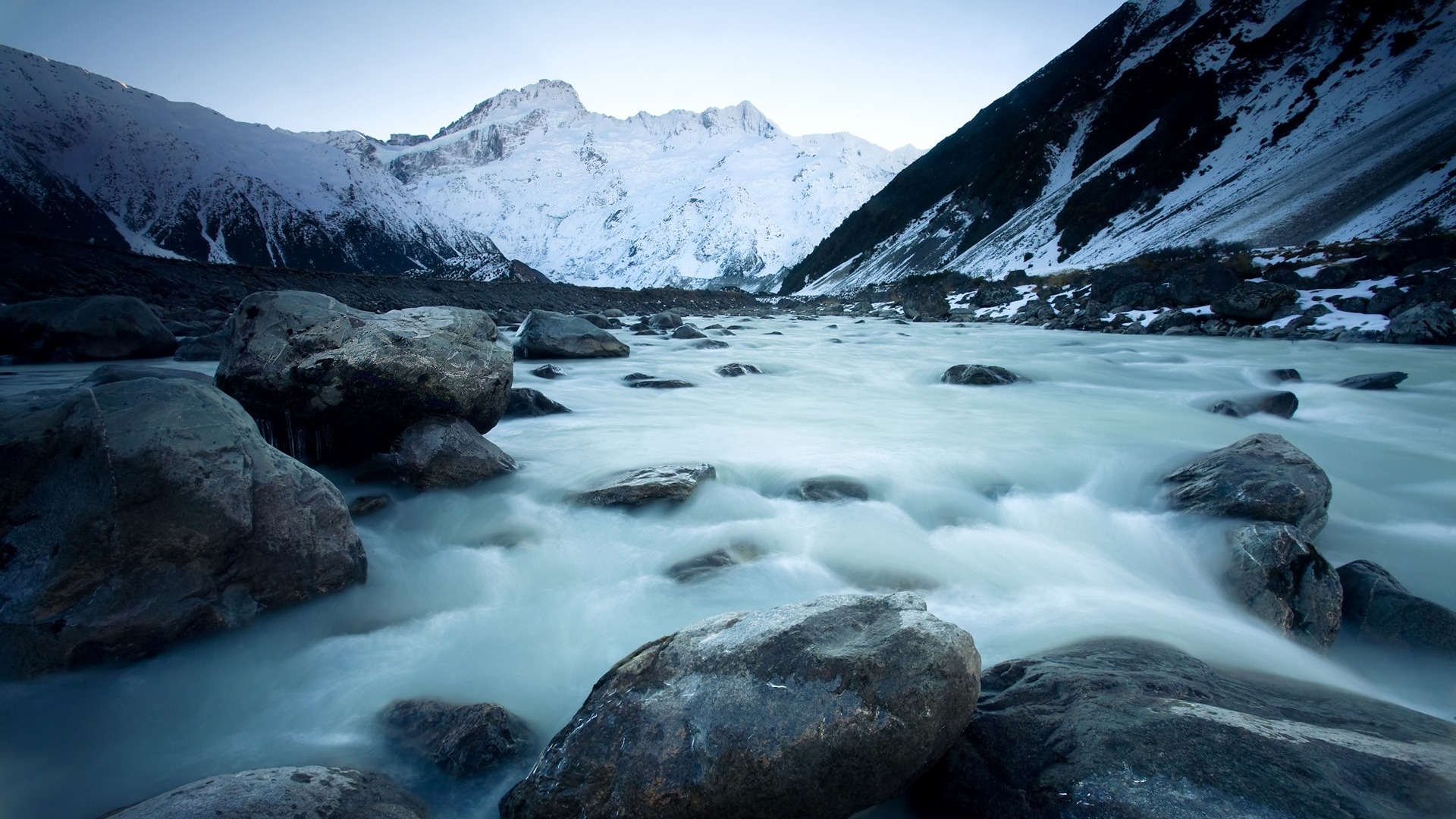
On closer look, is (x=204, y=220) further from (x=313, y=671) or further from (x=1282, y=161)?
(x=1282, y=161)

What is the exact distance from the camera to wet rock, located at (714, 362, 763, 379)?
9.62m

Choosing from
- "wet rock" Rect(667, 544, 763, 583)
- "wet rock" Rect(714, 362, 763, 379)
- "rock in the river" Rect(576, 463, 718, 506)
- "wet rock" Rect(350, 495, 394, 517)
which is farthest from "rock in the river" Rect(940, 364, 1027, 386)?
"wet rock" Rect(350, 495, 394, 517)

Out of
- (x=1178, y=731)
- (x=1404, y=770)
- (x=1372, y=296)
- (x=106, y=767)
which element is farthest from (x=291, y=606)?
(x=1372, y=296)

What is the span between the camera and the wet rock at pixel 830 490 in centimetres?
423

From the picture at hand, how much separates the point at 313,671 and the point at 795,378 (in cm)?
809

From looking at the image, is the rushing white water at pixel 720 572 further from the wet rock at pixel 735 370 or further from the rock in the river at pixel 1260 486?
the wet rock at pixel 735 370

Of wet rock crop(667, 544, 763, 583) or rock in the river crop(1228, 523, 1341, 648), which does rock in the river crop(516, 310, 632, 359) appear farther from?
rock in the river crop(1228, 523, 1341, 648)

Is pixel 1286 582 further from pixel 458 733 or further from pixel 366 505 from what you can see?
pixel 366 505

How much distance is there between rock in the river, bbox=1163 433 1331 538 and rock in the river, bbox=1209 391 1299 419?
397 centimetres

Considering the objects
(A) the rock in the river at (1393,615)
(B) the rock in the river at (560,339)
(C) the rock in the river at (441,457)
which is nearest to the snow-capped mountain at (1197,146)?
(B) the rock in the river at (560,339)

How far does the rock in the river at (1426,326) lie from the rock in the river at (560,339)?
15019 mm

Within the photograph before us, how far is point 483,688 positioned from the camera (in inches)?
95.6

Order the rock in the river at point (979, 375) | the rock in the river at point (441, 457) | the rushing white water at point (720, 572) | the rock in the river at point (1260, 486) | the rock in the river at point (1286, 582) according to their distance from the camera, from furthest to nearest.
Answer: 1. the rock in the river at point (979, 375)
2. the rock in the river at point (441, 457)
3. the rock in the river at point (1260, 486)
4. the rock in the river at point (1286, 582)
5. the rushing white water at point (720, 572)

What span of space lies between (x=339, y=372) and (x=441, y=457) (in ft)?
2.64
